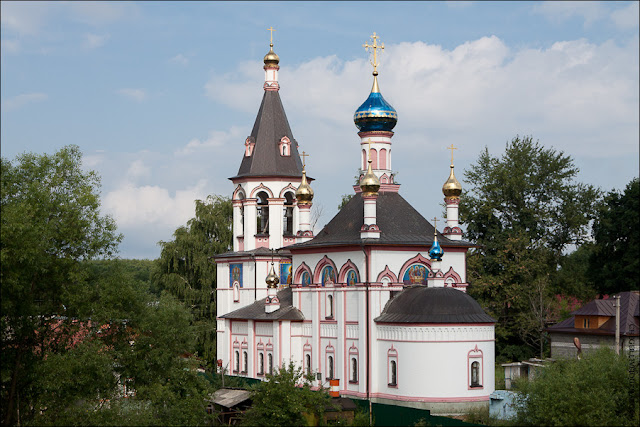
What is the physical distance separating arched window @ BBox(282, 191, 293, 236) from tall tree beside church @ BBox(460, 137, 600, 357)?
7.77 metres

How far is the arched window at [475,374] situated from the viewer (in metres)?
31.5

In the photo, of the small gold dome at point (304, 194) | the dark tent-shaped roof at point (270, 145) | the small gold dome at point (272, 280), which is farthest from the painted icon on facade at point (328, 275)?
the dark tent-shaped roof at point (270, 145)

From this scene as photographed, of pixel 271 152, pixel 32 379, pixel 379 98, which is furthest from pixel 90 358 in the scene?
pixel 271 152

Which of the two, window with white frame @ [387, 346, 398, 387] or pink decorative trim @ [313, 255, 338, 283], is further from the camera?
pink decorative trim @ [313, 255, 338, 283]

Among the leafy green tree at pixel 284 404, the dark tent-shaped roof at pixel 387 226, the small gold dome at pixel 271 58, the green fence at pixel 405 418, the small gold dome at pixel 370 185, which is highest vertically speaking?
the small gold dome at pixel 271 58

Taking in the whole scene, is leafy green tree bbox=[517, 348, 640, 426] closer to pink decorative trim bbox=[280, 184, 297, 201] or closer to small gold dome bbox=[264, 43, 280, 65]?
pink decorative trim bbox=[280, 184, 297, 201]

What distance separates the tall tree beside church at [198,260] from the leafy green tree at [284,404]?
803 inches

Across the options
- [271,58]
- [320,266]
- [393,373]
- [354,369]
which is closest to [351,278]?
[320,266]

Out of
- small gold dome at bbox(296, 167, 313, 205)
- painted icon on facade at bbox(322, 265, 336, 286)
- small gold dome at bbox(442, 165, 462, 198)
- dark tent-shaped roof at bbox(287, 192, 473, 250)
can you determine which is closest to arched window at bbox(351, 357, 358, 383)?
painted icon on facade at bbox(322, 265, 336, 286)

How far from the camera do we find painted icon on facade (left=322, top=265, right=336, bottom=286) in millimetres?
34647

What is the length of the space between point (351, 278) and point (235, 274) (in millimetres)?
9103

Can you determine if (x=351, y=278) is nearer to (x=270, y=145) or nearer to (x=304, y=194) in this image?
(x=304, y=194)

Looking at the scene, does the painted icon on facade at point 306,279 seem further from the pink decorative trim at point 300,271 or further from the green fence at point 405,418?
the green fence at point 405,418

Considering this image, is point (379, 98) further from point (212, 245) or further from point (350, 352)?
point (212, 245)
